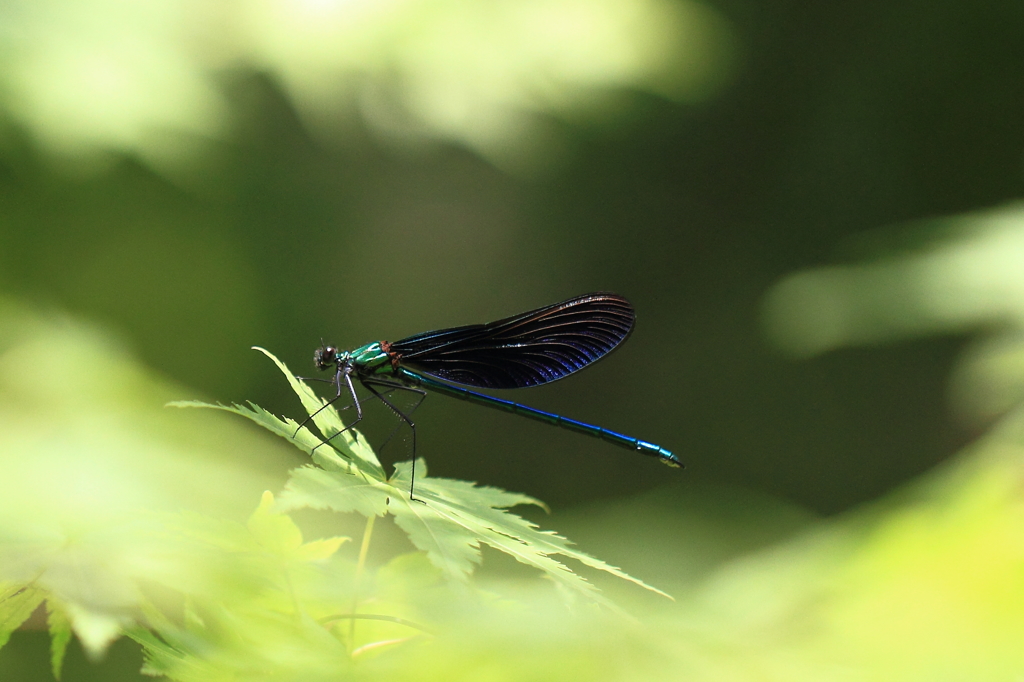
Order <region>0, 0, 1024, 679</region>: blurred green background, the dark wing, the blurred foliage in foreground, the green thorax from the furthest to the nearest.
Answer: <region>0, 0, 1024, 679</region>: blurred green background, the dark wing, the green thorax, the blurred foliage in foreground

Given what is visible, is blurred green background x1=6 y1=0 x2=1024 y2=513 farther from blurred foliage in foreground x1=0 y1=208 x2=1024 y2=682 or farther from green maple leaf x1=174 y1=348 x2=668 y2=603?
green maple leaf x1=174 y1=348 x2=668 y2=603

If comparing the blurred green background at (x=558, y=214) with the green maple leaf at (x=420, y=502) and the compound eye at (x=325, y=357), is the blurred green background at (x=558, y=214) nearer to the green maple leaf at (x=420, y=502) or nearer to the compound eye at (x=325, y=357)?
the compound eye at (x=325, y=357)

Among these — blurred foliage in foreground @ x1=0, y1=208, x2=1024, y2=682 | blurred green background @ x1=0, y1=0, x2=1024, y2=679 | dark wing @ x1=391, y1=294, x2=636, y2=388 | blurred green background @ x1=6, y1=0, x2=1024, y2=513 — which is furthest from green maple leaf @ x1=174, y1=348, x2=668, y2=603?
Result: blurred green background @ x1=6, y1=0, x2=1024, y2=513

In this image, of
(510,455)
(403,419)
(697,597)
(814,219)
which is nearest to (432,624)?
(403,419)

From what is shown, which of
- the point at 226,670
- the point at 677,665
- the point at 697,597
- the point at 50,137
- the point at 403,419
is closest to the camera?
the point at 226,670

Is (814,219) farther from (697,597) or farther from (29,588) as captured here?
(29,588)

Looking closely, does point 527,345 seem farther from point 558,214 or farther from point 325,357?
point 558,214
